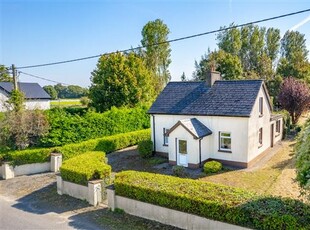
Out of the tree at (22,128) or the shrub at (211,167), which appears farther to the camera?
the tree at (22,128)

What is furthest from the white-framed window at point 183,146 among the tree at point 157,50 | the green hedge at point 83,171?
the tree at point 157,50

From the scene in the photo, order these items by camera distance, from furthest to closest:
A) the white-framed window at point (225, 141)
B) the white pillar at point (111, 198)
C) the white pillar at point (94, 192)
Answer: the white-framed window at point (225, 141) → the white pillar at point (94, 192) → the white pillar at point (111, 198)

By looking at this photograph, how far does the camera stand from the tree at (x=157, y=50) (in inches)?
1762

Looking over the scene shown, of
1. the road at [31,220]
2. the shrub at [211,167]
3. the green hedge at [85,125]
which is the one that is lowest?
the road at [31,220]

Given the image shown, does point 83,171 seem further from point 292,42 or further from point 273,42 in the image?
point 292,42

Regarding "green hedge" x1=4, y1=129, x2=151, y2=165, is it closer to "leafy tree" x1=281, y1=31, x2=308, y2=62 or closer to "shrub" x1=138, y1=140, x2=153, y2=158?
"shrub" x1=138, y1=140, x2=153, y2=158

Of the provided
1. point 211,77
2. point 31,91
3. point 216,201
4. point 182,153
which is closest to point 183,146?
point 182,153

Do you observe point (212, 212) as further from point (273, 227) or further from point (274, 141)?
point (274, 141)

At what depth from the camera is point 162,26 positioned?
4519 cm

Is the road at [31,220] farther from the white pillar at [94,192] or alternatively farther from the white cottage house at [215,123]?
the white cottage house at [215,123]

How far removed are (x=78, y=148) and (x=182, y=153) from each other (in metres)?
7.71

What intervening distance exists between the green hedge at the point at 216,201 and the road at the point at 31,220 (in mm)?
2241

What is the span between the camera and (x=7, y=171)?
16.6m

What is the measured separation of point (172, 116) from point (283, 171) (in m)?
8.44
